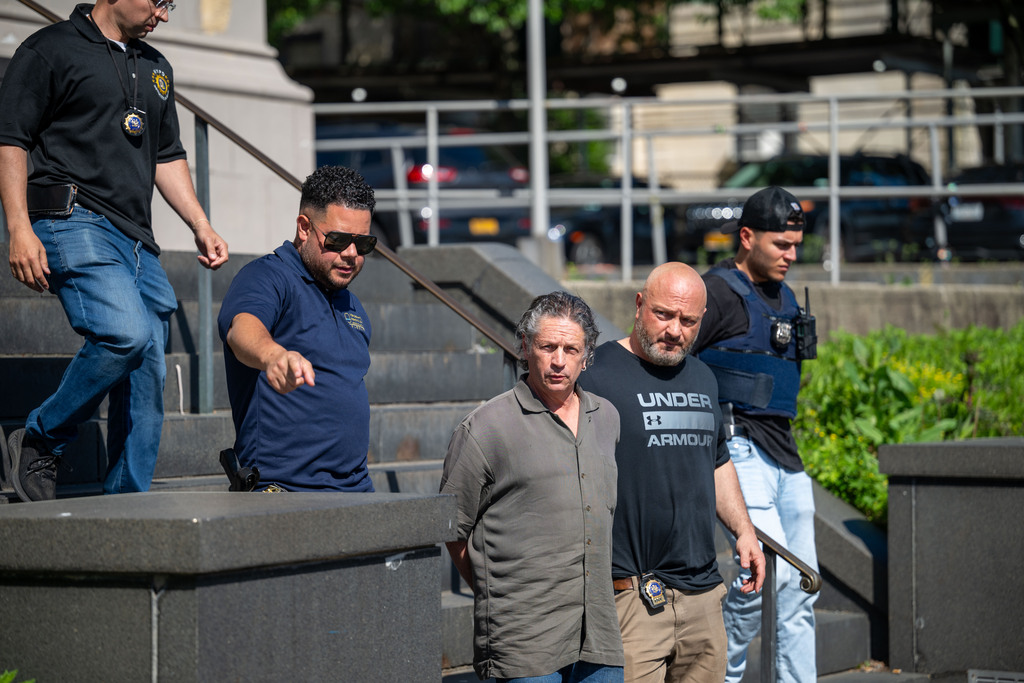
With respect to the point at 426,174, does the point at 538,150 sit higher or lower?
lower

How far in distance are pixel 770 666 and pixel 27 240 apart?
2913 mm

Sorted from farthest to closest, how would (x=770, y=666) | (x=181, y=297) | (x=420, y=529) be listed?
(x=181, y=297) < (x=770, y=666) < (x=420, y=529)

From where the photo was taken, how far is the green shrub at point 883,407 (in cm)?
720

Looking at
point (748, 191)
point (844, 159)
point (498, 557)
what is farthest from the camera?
point (844, 159)

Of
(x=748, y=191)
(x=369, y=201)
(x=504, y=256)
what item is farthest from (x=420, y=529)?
(x=748, y=191)

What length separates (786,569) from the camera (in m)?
5.02

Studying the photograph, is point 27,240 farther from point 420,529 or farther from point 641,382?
point 641,382

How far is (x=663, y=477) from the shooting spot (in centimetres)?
410

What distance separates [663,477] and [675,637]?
0.50 m

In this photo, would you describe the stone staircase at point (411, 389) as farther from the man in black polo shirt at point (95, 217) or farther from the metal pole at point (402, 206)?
the metal pole at point (402, 206)

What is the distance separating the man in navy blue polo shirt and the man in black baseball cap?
1.69 meters

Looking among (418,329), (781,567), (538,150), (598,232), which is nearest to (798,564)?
(781,567)

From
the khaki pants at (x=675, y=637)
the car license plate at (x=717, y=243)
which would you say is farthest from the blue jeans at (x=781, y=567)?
the car license plate at (x=717, y=243)

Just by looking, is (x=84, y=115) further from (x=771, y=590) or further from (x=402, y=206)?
(x=402, y=206)
